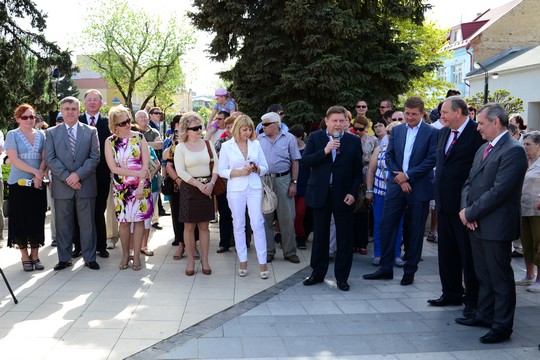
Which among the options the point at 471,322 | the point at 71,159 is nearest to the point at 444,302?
the point at 471,322

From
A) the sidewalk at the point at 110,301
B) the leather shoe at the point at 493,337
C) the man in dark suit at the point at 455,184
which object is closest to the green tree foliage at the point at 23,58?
the sidewalk at the point at 110,301

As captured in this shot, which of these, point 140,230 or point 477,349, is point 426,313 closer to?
point 477,349

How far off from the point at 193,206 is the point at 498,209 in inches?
143

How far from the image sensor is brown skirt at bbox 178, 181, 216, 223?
22.7ft

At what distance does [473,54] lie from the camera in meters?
43.9

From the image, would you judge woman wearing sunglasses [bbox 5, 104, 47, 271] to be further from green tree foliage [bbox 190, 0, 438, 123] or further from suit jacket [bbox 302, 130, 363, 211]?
green tree foliage [bbox 190, 0, 438, 123]

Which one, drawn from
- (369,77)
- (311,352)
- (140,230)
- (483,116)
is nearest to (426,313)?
(311,352)

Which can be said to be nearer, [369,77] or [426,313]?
[426,313]

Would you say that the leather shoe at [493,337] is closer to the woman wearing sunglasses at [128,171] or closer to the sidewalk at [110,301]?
the sidewalk at [110,301]

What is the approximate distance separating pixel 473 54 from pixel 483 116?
42.6 meters

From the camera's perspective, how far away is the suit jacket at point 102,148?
769cm

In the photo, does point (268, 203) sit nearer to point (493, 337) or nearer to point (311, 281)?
point (311, 281)

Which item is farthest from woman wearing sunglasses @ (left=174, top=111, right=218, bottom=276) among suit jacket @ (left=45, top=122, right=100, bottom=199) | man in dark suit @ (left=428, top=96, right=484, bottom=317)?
man in dark suit @ (left=428, top=96, right=484, bottom=317)

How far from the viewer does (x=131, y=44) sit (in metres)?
43.9
